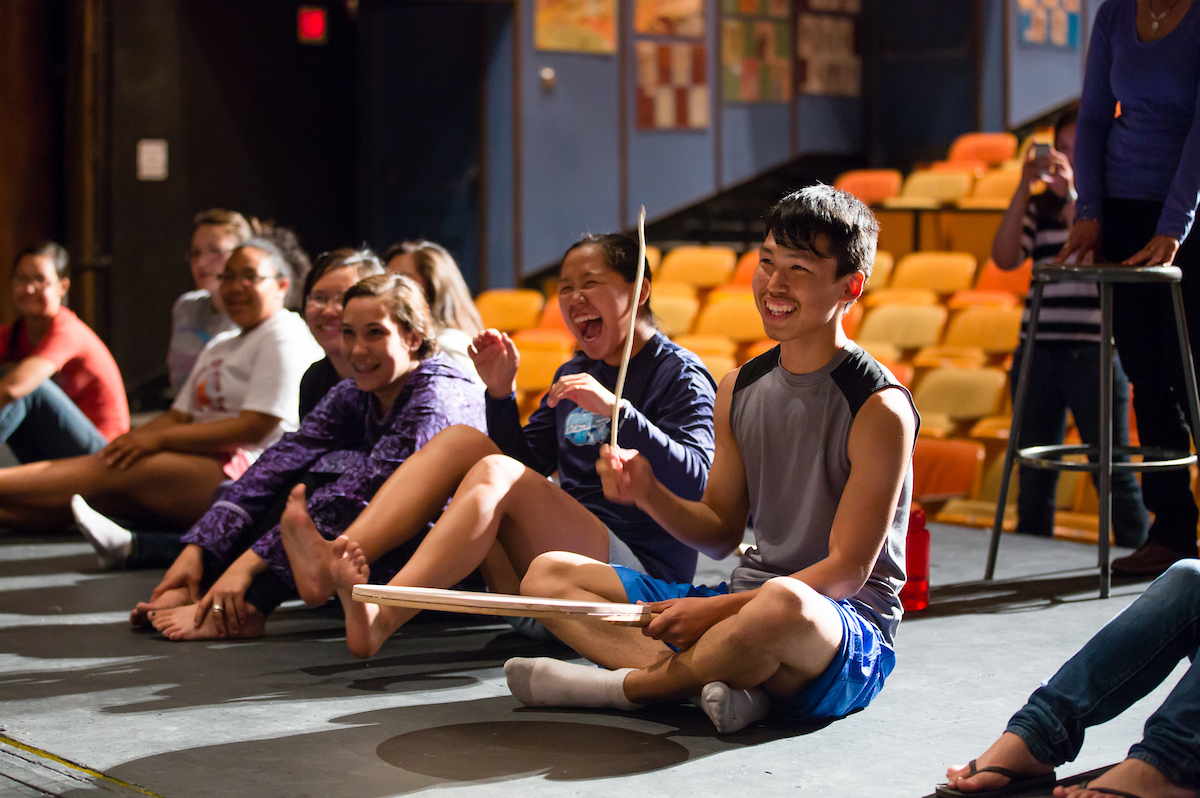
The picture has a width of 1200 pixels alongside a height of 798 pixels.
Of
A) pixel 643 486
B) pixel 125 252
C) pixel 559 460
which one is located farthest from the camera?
pixel 125 252

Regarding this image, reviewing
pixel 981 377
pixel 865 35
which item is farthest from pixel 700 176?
pixel 981 377

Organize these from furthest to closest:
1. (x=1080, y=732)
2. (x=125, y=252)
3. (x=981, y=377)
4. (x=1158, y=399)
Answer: (x=125, y=252)
(x=981, y=377)
(x=1158, y=399)
(x=1080, y=732)

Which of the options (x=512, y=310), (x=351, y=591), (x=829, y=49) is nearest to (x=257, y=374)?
(x=351, y=591)

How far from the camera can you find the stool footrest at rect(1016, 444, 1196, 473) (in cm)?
299

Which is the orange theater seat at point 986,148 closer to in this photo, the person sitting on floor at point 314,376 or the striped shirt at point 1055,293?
the striped shirt at point 1055,293

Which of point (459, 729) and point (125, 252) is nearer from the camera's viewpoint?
point (459, 729)

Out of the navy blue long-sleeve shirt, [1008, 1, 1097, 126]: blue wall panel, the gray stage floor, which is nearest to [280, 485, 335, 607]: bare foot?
the gray stage floor

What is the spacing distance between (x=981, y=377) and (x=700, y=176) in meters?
4.57

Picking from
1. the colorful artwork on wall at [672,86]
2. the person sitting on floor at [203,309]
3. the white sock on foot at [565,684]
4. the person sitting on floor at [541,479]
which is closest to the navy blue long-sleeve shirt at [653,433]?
the person sitting on floor at [541,479]

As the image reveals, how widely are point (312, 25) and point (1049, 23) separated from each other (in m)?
5.02

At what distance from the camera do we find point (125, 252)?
714 cm

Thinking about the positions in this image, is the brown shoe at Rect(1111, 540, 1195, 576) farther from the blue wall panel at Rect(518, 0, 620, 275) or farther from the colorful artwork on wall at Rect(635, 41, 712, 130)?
the colorful artwork on wall at Rect(635, 41, 712, 130)

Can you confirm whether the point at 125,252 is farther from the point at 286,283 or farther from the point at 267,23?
the point at 286,283

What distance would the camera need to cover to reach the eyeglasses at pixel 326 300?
335cm
